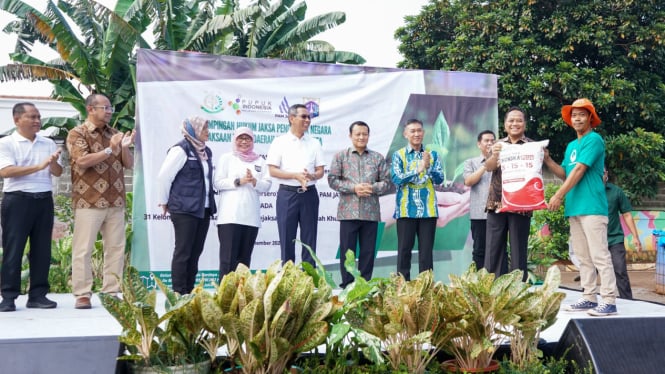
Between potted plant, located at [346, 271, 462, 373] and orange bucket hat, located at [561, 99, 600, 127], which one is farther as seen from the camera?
orange bucket hat, located at [561, 99, 600, 127]

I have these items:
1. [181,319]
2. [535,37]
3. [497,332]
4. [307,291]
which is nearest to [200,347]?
[181,319]

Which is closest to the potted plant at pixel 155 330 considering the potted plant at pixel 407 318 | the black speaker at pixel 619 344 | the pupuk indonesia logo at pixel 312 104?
the potted plant at pixel 407 318

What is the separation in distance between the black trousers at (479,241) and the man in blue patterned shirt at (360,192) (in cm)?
108

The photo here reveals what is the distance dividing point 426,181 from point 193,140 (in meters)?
1.82

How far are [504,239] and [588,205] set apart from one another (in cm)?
63

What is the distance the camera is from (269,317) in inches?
74.9

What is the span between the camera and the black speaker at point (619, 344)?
7.23 feet

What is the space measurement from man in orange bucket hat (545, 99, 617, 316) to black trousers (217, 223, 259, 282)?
86.6 inches

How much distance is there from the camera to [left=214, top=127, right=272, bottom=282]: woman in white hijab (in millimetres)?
4660

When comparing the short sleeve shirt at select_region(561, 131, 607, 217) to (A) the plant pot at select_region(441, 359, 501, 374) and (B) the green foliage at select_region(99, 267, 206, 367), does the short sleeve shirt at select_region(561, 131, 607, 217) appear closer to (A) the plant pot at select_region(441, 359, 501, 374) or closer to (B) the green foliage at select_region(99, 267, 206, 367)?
(A) the plant pot at select_region(441, 359, 501, 374)

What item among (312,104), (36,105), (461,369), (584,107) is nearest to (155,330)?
(461,369)

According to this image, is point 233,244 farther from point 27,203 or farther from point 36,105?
point 36,105

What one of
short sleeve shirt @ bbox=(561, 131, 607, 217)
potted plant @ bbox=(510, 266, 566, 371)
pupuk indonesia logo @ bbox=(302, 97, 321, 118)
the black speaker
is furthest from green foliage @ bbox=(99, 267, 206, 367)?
pupuk indonesia logo @ bbox=(302, 97, 321, 118)

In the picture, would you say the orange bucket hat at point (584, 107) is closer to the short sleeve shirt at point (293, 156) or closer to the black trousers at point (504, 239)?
the black trousers at point (504, 239)
